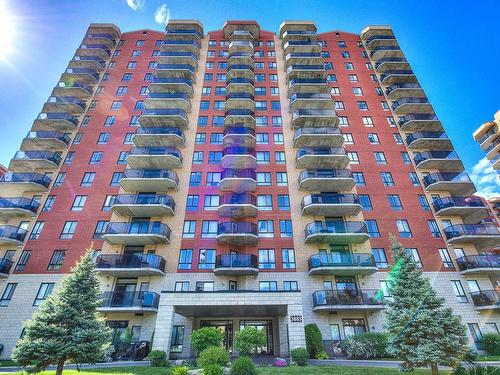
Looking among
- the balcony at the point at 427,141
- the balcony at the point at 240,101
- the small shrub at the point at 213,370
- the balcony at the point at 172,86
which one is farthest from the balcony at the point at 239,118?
Answer: the small shrub at the point at 213,370

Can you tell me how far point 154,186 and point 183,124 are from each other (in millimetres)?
9506

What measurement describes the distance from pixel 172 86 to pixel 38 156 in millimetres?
18119

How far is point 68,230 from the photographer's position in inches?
1093

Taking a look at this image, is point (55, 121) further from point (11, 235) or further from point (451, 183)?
point (451, 183)

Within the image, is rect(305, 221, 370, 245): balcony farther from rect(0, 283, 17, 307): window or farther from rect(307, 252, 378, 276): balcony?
rect(0, 283, 17, 307): window

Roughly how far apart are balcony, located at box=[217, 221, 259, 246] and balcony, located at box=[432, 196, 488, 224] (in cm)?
1988

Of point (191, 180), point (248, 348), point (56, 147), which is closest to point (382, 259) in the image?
point (248, 348)

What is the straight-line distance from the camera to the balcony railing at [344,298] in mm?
23641

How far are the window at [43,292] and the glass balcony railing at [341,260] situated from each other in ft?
79.7

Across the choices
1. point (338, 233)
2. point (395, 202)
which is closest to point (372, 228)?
point (395, 202)

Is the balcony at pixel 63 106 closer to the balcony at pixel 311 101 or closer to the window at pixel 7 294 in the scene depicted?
the window at pixel 7 294

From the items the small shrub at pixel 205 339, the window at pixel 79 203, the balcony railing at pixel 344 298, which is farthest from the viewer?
the window at pixel 79 203

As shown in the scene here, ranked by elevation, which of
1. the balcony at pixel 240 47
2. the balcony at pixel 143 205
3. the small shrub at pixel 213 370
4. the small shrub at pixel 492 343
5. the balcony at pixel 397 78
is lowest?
the small shrub at pixel 213 370

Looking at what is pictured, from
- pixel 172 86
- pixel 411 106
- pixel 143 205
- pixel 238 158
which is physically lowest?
pixel 143 205
